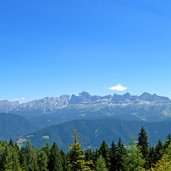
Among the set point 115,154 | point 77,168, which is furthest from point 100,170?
point 77,168

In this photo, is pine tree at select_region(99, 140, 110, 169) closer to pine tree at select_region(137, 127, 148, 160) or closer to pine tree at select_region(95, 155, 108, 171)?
pine tree at select_region(95, 155, 108, 171)

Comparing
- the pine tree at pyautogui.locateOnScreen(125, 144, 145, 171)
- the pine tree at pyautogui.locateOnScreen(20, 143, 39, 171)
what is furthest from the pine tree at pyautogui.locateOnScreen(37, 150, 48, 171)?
the pine tree at pyautogui.locateOnScreen(125, 144, 145, 171)

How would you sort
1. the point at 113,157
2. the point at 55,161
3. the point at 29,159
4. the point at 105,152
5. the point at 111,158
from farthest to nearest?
the point at 29,159
the point at 55,161
the point at 105,152
the point at 111,158
the point at 113,157

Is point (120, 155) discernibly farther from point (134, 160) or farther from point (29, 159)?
point (29, 159)

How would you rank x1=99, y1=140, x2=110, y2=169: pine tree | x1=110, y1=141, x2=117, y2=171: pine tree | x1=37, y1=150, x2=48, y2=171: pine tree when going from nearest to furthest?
x1=110, y1=141, x2=117, y2=171: pine tree < x1=99, y1=140, x2=110, y2=169: pine tree < x1=37, y1=150, x2=48, y2=171: pine tree

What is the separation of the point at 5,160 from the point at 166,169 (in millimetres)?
67055

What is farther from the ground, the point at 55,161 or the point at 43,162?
the point at 55,161

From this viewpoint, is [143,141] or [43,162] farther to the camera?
[43,162]

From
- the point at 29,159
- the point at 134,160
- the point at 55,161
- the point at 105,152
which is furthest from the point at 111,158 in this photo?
the point at 29,159

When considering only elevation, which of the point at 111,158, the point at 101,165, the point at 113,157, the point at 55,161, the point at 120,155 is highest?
the point at 120,155

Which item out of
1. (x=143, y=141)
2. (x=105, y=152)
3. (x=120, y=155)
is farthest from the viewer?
(x=105, y=152)

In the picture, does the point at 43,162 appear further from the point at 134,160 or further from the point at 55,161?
the point at 134,160

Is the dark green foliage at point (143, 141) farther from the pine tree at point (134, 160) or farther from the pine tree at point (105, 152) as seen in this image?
the pine tree at point (134, 160)

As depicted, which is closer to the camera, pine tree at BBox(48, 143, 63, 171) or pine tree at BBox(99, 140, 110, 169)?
pine tree at BBox(99, 140, 110, 169)
